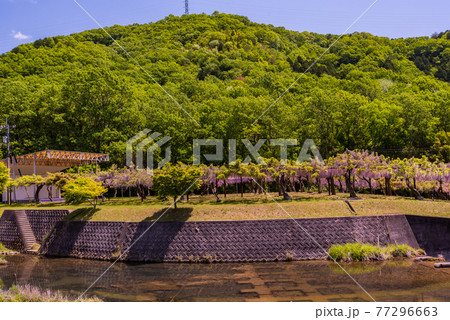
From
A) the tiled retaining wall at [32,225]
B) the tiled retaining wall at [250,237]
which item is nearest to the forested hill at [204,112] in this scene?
the tiled retaining wall at [32,225]

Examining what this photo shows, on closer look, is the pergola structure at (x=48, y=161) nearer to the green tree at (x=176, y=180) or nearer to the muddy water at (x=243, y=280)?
the green tree at (x=176, y=180)

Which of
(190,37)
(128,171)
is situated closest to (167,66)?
(190,37)

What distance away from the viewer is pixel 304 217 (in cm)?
2752

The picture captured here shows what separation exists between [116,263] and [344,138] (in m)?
39.1

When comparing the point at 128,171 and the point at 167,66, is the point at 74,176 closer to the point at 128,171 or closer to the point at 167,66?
the point at 128,171

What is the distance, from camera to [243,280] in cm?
2122

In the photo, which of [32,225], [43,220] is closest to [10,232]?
[32,225]

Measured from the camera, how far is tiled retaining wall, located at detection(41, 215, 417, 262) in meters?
26.1

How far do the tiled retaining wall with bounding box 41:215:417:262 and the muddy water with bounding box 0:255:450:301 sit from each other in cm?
100

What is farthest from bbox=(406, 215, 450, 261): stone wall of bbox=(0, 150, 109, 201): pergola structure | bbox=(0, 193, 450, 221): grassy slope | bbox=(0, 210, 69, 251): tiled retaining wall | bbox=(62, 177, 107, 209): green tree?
bbox=(0, 150, 109, 201): pergola structure

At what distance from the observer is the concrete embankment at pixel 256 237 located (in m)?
26.1

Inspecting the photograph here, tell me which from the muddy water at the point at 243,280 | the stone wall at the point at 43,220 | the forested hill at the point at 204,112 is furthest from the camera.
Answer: the forested hill at the point at 204,112

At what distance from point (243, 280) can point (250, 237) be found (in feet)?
17.5

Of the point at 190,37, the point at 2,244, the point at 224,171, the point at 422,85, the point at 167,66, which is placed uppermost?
the point at 190,37
